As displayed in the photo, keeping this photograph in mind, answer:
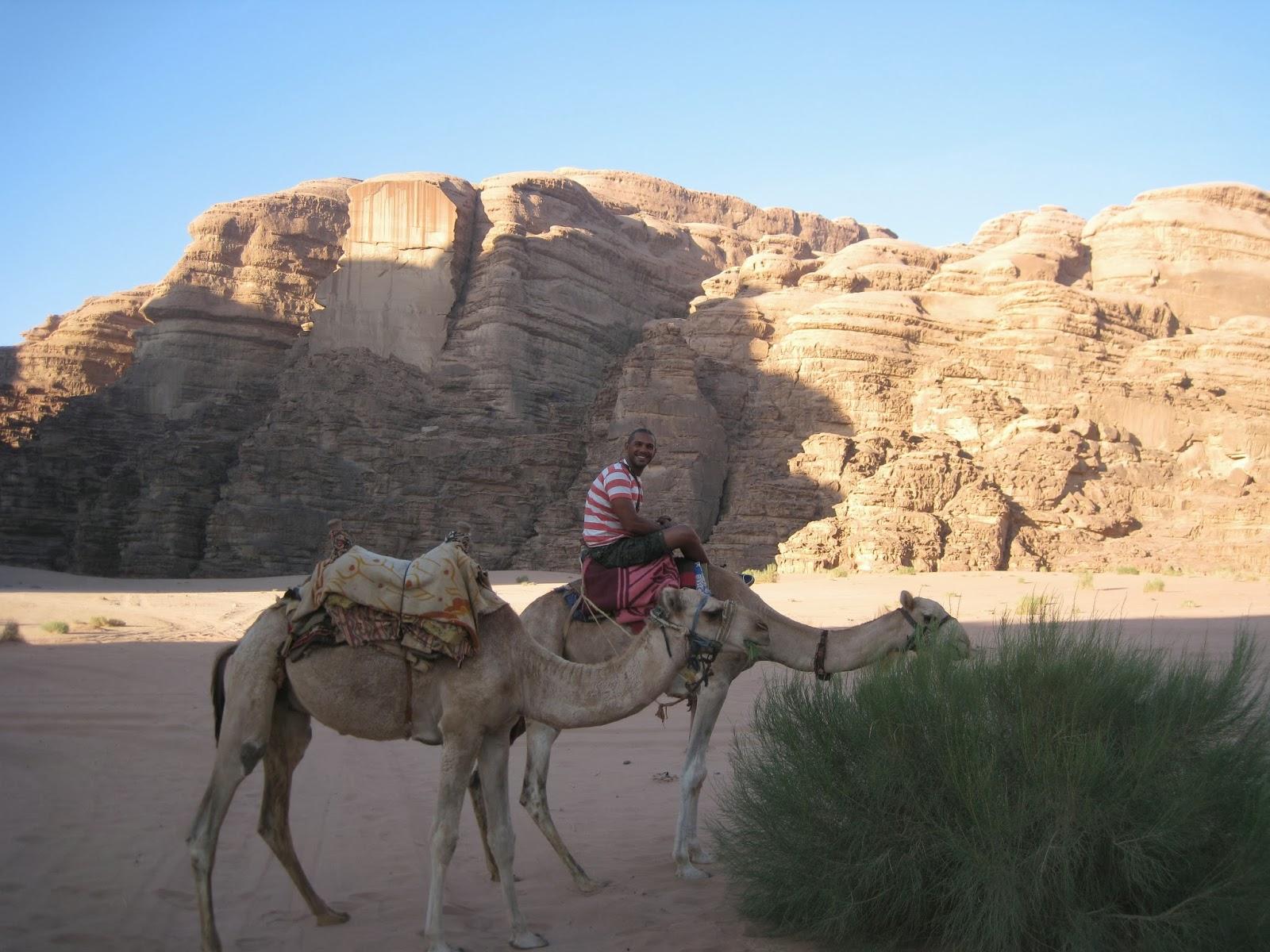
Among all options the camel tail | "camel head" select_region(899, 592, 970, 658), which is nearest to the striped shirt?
"camel head" select_region(899, 592, 970, 658)

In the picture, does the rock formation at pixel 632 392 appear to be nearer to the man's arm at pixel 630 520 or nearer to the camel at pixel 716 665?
the camel at pixel 716 665

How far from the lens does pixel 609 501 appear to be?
747 centimetres

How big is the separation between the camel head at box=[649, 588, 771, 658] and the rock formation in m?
30.4

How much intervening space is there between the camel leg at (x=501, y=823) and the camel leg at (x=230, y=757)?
3.72ft

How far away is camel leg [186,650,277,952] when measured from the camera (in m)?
5.93

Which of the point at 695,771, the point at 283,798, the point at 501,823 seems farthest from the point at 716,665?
the point at 283,798

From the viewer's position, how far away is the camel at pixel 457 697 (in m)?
5.83

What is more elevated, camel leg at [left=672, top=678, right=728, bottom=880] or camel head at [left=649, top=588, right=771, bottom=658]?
camel head at [left=649, top=588, right=771, bottom=658]

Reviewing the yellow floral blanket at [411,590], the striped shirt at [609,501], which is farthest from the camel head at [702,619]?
the striped shirt at [609,501]

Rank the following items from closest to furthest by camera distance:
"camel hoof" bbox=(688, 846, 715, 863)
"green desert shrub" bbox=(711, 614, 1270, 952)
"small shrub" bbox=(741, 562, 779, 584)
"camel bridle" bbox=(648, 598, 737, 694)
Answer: "green desert shrub" bbox=(711, 614, 1270, 952), "camel bridle" bbox=(648, 598, 737, 694), "camel hoof" bbox=(688, 846, 715, 863), "small shrub" bbox=(741, 562, 779, 584)

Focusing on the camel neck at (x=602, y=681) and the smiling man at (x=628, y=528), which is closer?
the camel neck at (x=602, y=681)

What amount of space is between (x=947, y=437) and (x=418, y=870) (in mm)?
38972

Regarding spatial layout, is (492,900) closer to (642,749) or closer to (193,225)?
(642,749)

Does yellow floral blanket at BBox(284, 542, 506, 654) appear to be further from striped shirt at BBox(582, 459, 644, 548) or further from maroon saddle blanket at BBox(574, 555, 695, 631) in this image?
striped shirt at BBox(582, 459, 644, 548)
